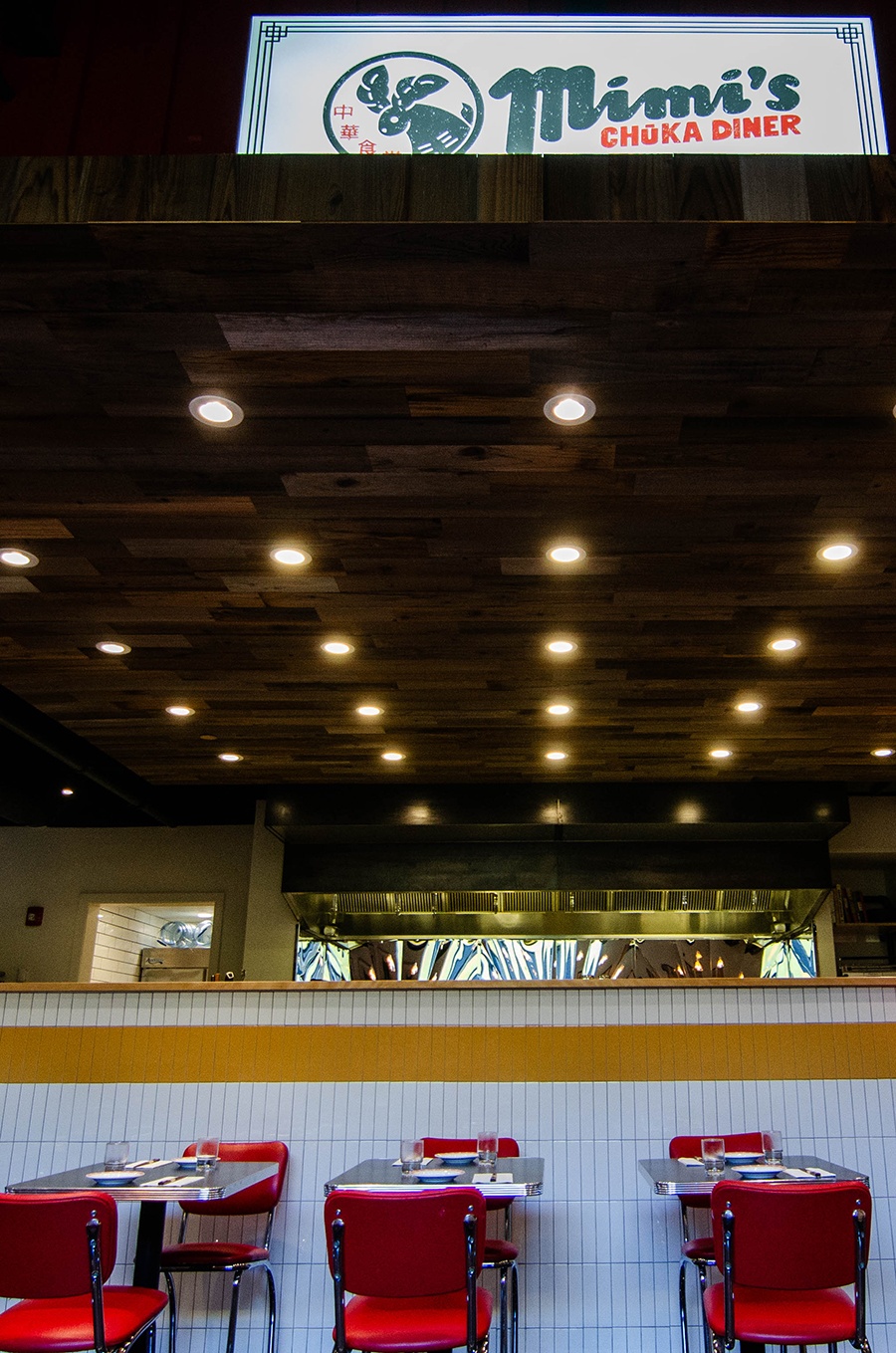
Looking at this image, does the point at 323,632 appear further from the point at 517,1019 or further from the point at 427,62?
the point at 427,62

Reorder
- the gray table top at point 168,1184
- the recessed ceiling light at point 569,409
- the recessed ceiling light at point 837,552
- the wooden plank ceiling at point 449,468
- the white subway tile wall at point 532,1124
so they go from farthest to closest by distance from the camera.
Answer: the recessed ceiling light at point 837,552
the white subway tile wall at point 532,1124
the recessed ceiling light at point 569,409
the gray table top at point 168,1184
the wooden plank ceiling at point 449,468

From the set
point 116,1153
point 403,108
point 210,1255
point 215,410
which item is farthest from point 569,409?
point 210,1255

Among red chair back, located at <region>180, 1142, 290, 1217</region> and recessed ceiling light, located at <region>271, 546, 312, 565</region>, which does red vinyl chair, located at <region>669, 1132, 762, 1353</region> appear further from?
recessed ceiling light, located at <region>271, 546, 312, 565</region>

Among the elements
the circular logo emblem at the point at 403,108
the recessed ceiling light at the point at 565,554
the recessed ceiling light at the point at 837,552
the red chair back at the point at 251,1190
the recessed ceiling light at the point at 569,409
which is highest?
the circular logo emblem at the point at 403,108

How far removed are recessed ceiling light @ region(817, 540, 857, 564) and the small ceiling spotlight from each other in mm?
2158

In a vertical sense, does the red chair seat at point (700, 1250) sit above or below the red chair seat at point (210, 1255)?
above

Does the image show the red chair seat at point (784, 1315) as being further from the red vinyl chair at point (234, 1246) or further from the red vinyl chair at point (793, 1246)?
the red vinyl chair at point (234, 1246)

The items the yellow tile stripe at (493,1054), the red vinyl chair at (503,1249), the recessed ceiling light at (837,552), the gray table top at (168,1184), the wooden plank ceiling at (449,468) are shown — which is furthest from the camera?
the yellow tile stripe at (493,1054)

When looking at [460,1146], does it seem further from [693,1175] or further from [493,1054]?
[693,1175]

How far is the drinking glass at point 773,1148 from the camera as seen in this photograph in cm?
361

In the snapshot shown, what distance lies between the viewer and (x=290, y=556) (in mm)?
4148

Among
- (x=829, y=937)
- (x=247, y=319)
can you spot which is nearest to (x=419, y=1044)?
(x=247, y=319)

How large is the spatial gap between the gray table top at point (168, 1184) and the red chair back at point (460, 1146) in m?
0.71

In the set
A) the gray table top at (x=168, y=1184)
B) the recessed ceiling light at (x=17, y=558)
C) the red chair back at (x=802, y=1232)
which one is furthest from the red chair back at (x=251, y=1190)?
the recessed ceiling light at (x=17, y=558)
